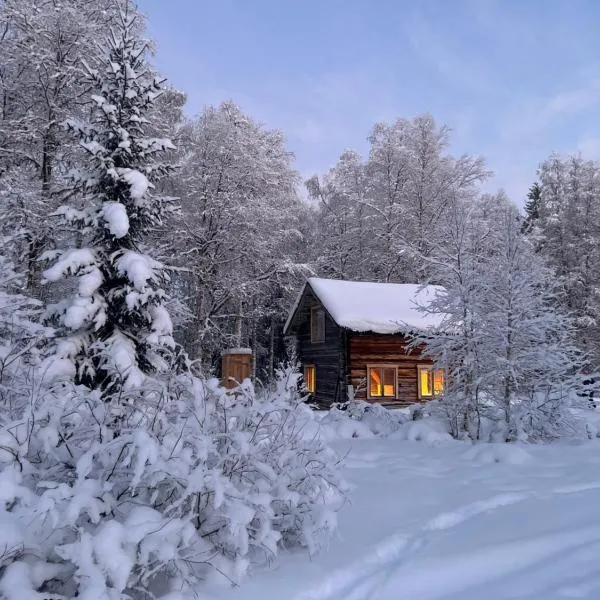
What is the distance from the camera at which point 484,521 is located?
516 cm

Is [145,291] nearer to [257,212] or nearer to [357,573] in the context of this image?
[357,573]

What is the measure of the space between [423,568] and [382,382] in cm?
1754

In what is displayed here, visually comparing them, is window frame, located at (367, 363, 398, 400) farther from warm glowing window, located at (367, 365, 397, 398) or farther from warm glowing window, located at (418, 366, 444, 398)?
warm glowing window, located at (418, 366, 444, 398)

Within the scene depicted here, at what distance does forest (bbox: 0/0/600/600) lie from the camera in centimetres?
330

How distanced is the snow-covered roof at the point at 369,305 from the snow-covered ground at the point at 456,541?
1146 cm

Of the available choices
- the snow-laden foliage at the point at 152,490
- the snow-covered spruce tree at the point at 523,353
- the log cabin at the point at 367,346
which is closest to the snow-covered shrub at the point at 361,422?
the snow-covered spruce tree at the point at 523,353

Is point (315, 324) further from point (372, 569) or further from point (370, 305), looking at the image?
point (372, 569)

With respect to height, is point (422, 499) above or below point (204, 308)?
below

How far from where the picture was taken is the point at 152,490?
370 cm

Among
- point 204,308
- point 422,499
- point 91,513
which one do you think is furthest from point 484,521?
point 204,308

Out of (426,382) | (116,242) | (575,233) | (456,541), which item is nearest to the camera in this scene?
(456,541)

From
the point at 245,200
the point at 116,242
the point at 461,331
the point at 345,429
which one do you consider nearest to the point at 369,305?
the point at 245,200

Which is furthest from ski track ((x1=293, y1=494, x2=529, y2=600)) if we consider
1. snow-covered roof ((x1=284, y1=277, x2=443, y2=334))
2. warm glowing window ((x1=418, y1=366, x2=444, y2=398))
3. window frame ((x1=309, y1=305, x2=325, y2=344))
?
window frame ((x1=309, y1=305, x2=325, y2=344))

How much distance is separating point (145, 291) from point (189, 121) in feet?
59.8
